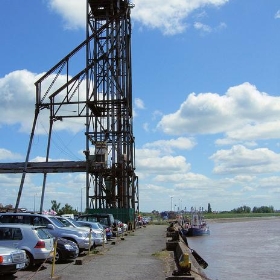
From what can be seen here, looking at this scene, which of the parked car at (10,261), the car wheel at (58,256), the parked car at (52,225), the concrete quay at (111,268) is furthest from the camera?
the parked car at (52,225)

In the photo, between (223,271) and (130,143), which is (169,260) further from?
(130,143)

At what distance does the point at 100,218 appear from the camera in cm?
3022

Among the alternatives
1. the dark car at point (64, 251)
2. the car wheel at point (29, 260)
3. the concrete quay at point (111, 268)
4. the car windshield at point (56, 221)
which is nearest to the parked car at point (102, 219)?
the concrete quay at point (111, 268)

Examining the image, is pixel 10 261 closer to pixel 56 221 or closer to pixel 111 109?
pixel 56 221

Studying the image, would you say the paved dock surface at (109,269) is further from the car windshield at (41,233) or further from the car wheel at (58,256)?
the car windshield at (41,233)

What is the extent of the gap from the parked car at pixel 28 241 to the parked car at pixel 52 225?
2.81 metres

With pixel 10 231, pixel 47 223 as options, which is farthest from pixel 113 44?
pixel 10 231

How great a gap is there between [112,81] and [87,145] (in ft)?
22.6

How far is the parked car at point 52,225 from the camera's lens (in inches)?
700

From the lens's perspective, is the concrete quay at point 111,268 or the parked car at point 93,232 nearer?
the concrete quay at point 111,268

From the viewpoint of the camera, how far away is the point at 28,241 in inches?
572

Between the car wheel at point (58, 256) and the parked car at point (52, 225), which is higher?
the parked car at point (52, 225)

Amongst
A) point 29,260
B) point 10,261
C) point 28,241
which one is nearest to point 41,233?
point 28,241

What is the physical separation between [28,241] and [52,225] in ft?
12.1
